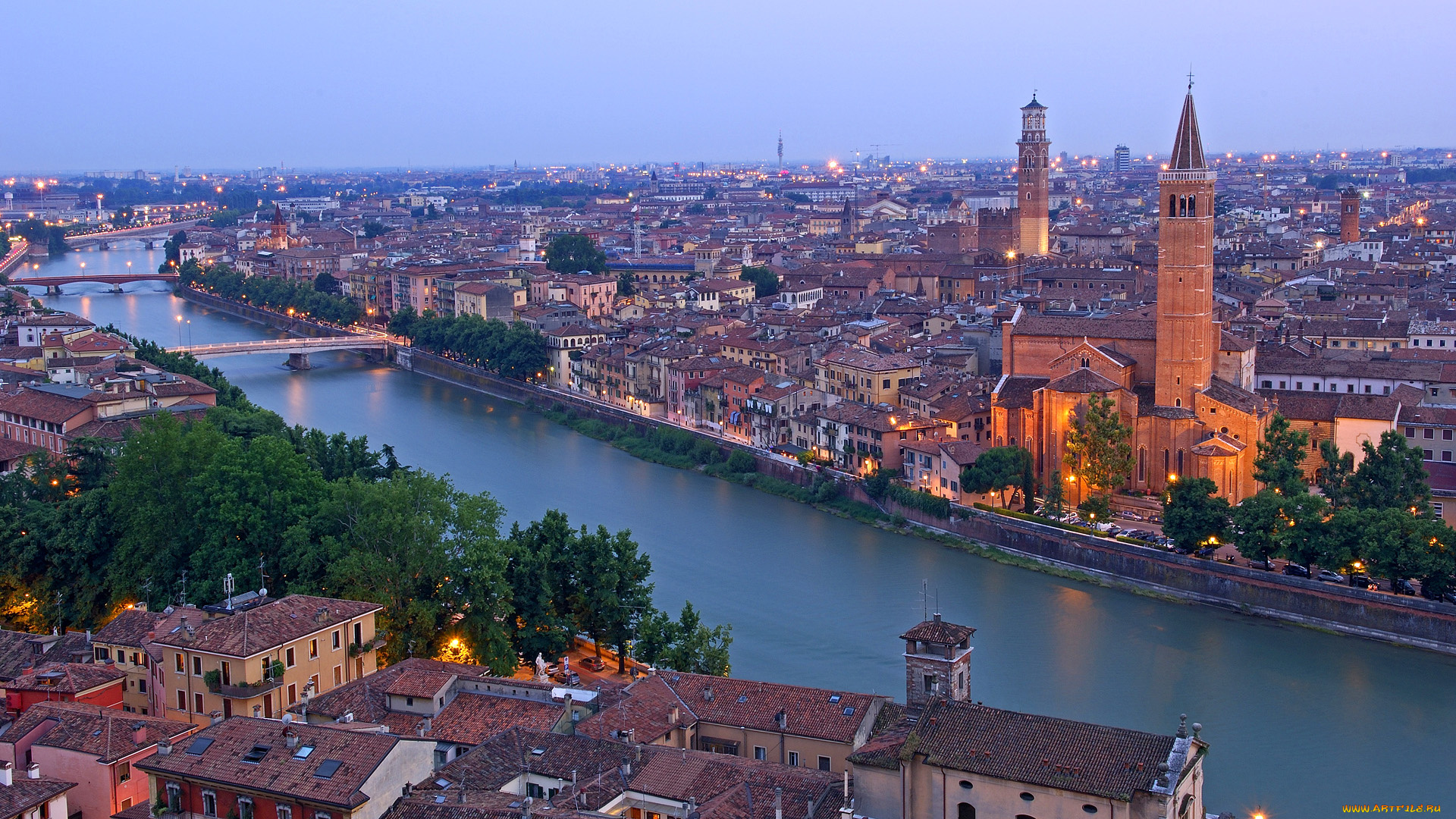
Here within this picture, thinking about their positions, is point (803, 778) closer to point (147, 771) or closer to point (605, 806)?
point (605, 806)

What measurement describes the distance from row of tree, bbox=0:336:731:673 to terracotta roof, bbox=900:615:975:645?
1528 mm

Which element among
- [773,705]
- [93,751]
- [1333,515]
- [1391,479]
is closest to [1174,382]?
[1391,479]

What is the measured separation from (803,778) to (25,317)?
1425 centimetres

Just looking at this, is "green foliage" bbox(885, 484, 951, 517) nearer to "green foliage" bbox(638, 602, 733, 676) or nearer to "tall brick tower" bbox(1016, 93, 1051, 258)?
"green foliage" bbox(638, 602, 733, 676)

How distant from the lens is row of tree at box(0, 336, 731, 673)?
7.11 metres

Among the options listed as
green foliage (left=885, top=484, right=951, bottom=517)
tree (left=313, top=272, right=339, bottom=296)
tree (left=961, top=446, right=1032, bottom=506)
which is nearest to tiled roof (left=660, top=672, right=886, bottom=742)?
green foliage (left=885, top=484, right=951, bottom=517)

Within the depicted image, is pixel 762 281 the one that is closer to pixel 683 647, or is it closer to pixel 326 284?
pixel 326 284

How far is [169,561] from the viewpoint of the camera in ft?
26.6

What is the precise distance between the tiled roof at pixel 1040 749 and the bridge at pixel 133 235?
3933cm

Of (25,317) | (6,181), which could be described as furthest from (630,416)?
(6,181)

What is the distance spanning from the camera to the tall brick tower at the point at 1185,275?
10977 millimetres

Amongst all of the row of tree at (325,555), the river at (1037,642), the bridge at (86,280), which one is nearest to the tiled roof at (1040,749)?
the river at (1037,642)

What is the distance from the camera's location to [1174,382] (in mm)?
10992

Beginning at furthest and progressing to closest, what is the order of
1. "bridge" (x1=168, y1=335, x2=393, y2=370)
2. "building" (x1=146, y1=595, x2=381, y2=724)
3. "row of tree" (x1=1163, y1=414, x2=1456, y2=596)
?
1. "bridge" (x1=168, y1=335, x2=393, y2=370)
2. "row of tree" (x1=1163, y1=414, x2=1456, y2=596)
3. "building" (x1=146, y1=595, x2=381, y2=724)
